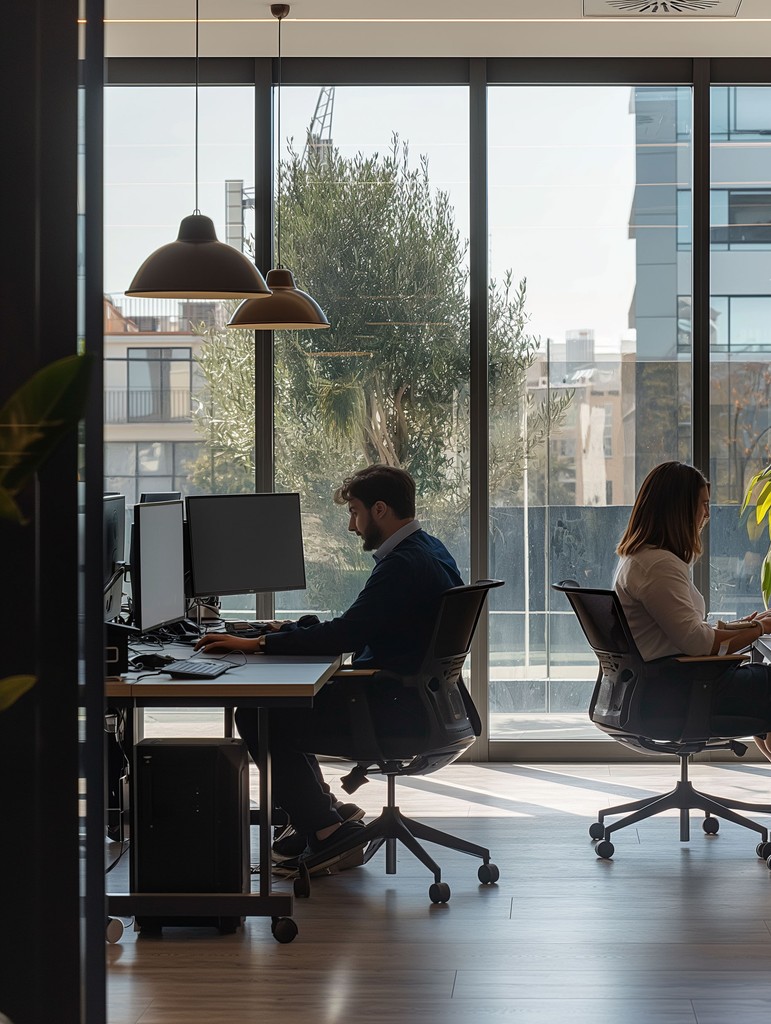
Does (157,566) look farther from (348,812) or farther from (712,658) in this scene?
(712,658)

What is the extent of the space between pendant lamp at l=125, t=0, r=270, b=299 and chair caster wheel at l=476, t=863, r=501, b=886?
192cm

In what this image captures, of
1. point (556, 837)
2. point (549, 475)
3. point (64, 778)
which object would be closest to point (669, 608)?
point (556, 837)

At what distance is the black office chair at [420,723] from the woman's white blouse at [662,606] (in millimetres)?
484

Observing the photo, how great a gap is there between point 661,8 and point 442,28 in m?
0.90

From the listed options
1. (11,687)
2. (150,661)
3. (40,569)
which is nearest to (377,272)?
(150,661)

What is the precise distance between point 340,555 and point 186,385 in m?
1.06

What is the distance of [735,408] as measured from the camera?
539 centimetres

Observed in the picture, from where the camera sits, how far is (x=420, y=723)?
3.60 m

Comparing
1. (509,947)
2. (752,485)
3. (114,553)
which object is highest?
(752,485)

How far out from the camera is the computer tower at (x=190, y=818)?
333 centimetres

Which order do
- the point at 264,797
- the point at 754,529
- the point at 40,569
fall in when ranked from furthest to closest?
the point at 754,529
the point at 264,797
the point at 40,569

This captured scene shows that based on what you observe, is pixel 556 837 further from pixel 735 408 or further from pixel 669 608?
pixel 735 408

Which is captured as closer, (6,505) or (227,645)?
(6,505)

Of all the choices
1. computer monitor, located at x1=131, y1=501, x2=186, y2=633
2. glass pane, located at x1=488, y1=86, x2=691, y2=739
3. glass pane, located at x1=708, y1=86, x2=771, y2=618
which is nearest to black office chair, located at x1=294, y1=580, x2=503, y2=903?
computer monitor, located at x1=131, y1=501, x2=186, y2=633
